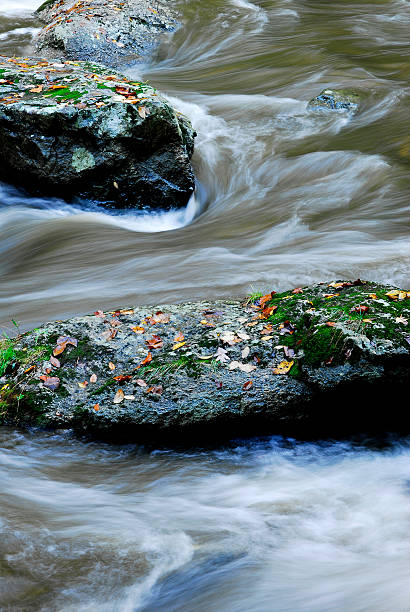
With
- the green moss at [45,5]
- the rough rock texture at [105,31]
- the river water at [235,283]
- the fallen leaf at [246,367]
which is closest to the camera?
the river water at [235,283]

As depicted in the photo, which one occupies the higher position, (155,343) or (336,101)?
(336,101)

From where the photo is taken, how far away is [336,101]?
32.4 feet

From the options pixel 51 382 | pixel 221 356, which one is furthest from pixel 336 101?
pixel 51 382

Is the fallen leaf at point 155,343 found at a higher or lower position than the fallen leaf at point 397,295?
lower

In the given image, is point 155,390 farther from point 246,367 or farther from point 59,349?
point 59,349

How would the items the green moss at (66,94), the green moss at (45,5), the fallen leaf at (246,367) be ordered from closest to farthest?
1. the fallen leaf at (246,367)
2. the green moss at (66,94)
3. the green moss at (45,5)

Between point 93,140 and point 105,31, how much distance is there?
654 cm

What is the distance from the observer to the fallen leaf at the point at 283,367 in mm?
3879

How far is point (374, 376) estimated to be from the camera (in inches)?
147

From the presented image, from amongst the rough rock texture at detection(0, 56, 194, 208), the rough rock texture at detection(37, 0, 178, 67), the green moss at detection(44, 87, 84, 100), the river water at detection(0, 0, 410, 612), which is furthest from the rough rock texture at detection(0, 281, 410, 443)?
the rough rock texture at detection(37, 0, 178, 67)

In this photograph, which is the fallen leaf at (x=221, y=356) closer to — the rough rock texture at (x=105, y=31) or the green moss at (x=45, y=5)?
the rough rock texture at (x=105, y=31)

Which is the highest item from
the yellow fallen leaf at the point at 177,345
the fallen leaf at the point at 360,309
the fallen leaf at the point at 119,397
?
the fallen leaf at the point at 360,309

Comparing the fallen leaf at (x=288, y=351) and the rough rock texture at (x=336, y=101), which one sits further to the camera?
the rough rock texture at (x=336, y=101)

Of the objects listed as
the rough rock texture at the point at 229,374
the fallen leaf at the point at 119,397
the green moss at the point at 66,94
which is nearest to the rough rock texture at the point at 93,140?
the green moss at the point at 66,94
